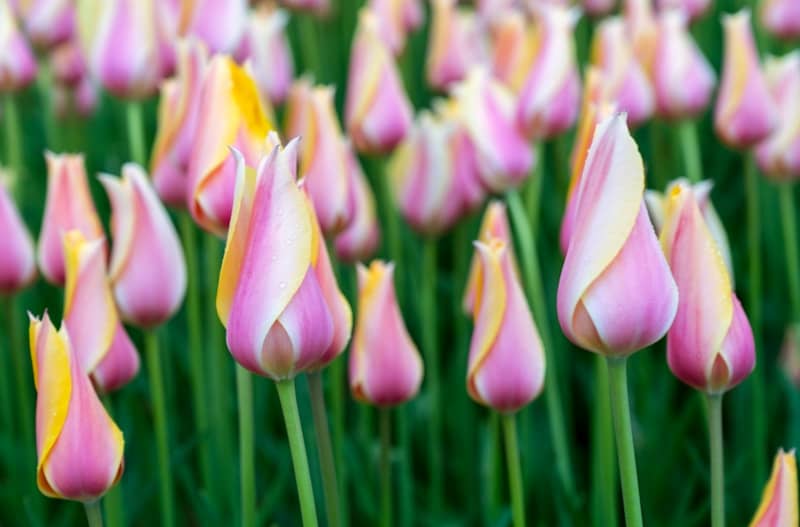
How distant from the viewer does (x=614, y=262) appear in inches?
32.9

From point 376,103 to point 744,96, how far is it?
47 centimetres

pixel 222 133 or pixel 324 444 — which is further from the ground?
pixel 222 133

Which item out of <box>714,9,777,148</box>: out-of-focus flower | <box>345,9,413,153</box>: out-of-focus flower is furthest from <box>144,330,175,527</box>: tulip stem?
<box>714,9,777,148</box>: out-of-focus flower

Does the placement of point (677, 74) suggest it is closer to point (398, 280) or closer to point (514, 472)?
point (398, 280)

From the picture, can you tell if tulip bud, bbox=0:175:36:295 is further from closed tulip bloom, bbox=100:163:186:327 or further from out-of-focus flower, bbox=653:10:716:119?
out-of-focus flower, bbox=653:10:716:119

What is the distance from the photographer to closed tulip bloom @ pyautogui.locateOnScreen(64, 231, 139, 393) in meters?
1.08

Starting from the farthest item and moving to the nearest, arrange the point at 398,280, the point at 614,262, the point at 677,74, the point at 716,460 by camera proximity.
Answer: the point at 398,280 → the point at 677,74 → the point at 716,460 → the point at 614,262

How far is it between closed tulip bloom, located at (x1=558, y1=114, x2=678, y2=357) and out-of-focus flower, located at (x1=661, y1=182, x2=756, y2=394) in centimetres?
5

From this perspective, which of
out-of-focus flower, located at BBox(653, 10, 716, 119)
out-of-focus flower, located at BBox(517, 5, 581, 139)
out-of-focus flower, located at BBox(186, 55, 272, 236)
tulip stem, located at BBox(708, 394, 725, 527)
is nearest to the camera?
tulip stem, located at BBox(708, 394, 725, 527)

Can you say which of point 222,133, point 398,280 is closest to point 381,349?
point 222,133

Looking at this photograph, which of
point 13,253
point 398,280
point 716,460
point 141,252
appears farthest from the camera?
point 398,280

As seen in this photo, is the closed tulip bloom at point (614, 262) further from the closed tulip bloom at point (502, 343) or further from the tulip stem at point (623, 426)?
the closed tulip bloom at point (502, 343)

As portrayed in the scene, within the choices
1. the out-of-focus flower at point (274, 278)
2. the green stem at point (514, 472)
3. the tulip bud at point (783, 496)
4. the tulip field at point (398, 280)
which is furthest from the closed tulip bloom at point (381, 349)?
the tulip bud at point (783, 496)

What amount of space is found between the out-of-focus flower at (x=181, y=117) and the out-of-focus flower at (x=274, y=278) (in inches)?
14.6
